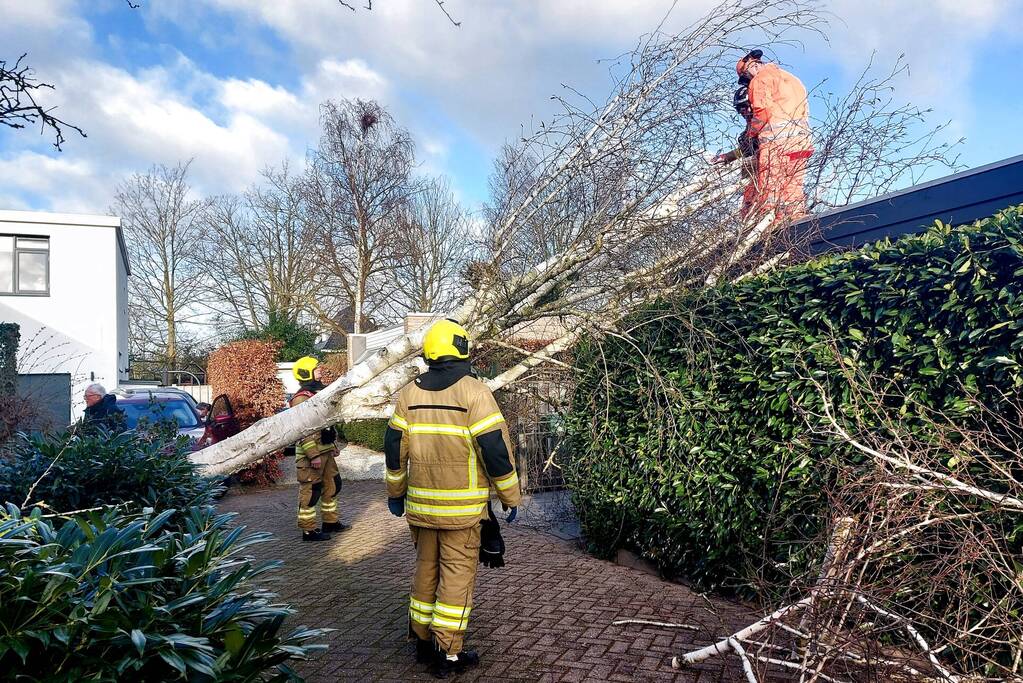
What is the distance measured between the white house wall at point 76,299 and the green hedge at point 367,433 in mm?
8065

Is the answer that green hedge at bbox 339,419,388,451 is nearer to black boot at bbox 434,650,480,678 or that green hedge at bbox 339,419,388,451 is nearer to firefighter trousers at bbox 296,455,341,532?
firefighter trousers at bbox 296,455,341,532

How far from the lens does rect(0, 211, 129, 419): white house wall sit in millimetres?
20672

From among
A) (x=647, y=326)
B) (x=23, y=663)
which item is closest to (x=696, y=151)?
(x=647, y=326)

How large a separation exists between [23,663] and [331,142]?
26.8 meters

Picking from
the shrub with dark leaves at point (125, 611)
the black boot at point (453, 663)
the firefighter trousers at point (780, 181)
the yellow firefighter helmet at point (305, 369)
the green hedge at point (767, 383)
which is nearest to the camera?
the shrub with dark leaves at point (125, 611)

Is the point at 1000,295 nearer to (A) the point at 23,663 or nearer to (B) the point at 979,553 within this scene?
(B) the point at 979,553

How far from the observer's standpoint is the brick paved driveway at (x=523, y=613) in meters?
4.26

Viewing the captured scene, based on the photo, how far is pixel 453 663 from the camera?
4.27m

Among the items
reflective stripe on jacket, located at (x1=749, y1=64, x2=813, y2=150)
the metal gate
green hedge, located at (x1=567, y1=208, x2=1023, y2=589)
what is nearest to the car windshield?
the metal gate

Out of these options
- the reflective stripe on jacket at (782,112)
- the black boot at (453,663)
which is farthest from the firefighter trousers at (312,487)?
the reflective stripe on jacket at (782,112)

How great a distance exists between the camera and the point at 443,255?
2853 cm

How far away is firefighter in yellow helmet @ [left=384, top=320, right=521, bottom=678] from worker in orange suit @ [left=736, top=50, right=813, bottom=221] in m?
3.13

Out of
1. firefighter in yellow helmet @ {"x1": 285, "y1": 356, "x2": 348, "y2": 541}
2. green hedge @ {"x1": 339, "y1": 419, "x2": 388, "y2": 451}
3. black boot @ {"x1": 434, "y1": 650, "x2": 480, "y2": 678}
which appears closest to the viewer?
black boot @ {"x1": 434, "y1": 650, "x2": 480, "y2": 678}

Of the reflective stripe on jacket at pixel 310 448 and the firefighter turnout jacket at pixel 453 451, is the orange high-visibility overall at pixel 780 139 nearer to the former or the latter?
the firefighter turnout jacket at pixel 453 451
